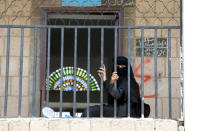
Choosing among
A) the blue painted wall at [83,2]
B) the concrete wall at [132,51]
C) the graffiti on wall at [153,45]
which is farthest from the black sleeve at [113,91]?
Answer: the blue painted wall at [83,2]

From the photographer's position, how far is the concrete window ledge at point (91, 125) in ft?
15.0

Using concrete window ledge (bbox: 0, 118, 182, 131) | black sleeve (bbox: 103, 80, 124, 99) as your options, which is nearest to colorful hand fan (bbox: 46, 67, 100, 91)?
black sleeve (bbox: 103, 80, 124, 99)

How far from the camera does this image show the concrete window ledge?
15.0 feet

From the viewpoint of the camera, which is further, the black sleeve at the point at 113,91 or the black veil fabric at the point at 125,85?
the black veil fabric at the point at 125,85

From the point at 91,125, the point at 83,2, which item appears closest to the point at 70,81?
the point at 83,2

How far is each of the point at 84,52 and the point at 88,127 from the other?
2480 millimetres

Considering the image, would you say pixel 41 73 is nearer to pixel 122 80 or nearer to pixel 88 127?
pixel 122 80

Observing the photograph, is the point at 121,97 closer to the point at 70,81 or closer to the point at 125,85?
the point at 125,85

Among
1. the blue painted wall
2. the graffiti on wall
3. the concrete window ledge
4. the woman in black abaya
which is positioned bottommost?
the concrete window ledge

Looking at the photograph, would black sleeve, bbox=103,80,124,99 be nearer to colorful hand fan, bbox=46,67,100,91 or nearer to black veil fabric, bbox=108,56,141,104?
black veil fabric, bbox=108,56,141,104

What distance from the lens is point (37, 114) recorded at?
653 centimetres

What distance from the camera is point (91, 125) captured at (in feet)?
15.1

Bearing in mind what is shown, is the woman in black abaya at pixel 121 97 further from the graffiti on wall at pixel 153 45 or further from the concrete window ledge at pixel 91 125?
the graffiti on wall at pixel 153 45
